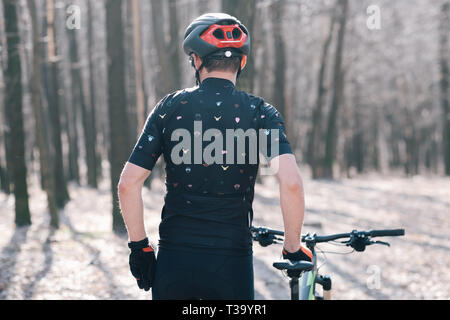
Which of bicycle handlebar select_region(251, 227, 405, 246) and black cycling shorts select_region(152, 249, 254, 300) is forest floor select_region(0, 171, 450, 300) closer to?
bicycle handlebar select_region(251, 227, 405, 246)

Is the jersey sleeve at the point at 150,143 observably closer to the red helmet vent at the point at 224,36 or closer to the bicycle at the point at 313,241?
the red helmet vent at the point at 224,36

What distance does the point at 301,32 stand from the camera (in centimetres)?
3294

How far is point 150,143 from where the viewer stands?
264cm

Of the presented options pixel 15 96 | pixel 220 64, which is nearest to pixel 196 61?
pixel 220 64

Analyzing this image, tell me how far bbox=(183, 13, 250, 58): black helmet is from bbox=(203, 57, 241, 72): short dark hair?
0.12ft

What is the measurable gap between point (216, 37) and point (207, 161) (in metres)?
0.69

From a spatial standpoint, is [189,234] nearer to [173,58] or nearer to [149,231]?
[149,231]

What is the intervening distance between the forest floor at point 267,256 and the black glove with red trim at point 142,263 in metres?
3.79

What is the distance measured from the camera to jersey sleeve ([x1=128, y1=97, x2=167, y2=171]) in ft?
8.64

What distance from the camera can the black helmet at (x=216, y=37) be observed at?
108 inches

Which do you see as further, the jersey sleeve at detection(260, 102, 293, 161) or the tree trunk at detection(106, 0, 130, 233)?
the tree trunk at detection(106, 0, 130, 233)

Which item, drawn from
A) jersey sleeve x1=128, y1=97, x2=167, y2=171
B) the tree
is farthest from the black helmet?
the tree

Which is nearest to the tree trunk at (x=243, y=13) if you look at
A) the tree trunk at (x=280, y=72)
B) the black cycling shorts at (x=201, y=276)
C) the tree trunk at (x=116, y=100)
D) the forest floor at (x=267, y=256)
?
the tree trunk at (x=116, y=100)

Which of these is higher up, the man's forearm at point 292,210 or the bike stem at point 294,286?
the man's forearm at point 292,210
